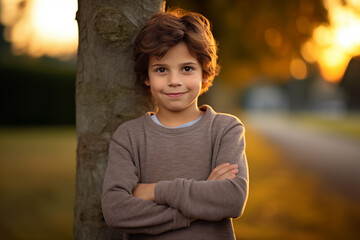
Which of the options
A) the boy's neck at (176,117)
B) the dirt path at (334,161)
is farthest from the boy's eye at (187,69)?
the dirt path at (334,161)

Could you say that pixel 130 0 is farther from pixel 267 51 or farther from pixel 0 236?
pixel 267 51

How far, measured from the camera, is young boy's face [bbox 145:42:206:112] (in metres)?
1.92

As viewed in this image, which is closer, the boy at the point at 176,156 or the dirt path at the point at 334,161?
the boy at the point at 176,156

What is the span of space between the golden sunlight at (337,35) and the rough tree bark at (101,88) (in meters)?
3.77

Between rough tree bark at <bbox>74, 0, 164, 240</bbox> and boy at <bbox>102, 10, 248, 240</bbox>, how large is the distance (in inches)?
6.3

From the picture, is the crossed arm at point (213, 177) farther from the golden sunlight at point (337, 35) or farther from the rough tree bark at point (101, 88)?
the golden sunlight at point (337, 35)

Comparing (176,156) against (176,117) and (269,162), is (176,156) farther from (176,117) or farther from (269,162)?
(269,162)

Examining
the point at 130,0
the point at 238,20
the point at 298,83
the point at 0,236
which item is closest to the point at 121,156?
the point at 130,0

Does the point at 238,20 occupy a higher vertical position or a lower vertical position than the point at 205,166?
higher

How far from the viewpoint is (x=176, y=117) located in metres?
2.04

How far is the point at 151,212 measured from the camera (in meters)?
1.76

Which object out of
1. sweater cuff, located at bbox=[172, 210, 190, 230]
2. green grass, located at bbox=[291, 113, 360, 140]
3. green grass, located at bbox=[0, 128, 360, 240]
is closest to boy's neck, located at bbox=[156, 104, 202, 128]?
sweater cuff, located at bbox=[172, 210, 190, 230]

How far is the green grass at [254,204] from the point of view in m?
4.46

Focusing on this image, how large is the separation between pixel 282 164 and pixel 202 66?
790cm
